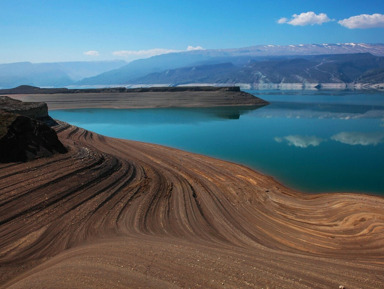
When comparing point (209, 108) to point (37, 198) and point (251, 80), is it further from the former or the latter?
point (251, 80)

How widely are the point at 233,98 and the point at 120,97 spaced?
23785 millimetres

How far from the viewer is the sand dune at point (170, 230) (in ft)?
17.2

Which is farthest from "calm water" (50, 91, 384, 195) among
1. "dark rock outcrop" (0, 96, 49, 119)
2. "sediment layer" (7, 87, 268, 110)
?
"sediment layer" (7, 87, 268, 110)

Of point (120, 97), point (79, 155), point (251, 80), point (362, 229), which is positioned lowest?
point (362, 229)

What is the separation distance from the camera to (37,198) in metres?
8.40

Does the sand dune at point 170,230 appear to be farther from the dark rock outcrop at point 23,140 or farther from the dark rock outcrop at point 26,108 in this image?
the dark rock outcrop at point 26,108

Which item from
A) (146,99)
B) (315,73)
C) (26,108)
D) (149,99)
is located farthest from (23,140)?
(315,73)

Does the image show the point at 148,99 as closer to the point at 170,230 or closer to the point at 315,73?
the point at 170,230

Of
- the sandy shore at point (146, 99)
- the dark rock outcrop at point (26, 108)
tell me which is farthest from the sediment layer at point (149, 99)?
the dark rock outcrop at point (26, 108)

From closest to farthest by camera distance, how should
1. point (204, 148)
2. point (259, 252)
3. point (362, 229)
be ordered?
point (259, 252) < point (362, 229) < point (204, 148)

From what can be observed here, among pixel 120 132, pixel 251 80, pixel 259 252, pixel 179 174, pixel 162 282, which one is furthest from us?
pixel 251 80

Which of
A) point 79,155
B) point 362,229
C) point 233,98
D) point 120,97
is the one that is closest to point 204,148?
point 79,155

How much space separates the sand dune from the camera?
5.23 m

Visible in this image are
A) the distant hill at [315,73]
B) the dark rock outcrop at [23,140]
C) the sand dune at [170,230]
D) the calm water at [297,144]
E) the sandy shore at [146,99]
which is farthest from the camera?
the distant hill at [315,73]
